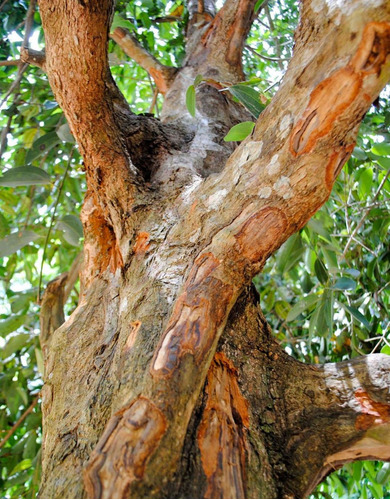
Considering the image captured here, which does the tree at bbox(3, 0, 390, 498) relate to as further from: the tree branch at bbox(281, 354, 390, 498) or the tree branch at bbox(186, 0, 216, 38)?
the tree branch at bbox(186, 0, 216, 38)

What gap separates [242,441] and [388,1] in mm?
686

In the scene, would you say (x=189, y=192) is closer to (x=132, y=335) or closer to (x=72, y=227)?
(x=132, y=335)

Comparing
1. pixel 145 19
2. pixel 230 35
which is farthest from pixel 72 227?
pixel 145 19

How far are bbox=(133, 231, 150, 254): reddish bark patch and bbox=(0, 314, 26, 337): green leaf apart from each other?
0.97m

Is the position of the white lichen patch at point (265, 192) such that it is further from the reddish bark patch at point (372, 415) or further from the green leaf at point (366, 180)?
the green leaf at point (366, 180)

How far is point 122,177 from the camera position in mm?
1114

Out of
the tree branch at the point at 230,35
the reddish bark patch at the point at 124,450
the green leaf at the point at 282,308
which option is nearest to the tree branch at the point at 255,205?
the reddish bark patch at the point at 124,450

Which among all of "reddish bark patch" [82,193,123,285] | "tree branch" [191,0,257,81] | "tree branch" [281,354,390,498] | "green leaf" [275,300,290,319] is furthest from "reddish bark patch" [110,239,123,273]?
"green leaf" [275,300,290,319]

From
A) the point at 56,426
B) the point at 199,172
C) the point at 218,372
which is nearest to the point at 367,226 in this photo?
the point at 199,172

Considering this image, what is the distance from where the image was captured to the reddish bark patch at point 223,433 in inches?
27.3

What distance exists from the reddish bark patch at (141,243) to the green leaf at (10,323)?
3.18ft

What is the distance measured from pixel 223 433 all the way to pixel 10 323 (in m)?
1.29

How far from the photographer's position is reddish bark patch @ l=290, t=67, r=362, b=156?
2.43 ft

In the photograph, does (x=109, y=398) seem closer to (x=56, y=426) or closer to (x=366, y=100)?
(x=56, y=426)
